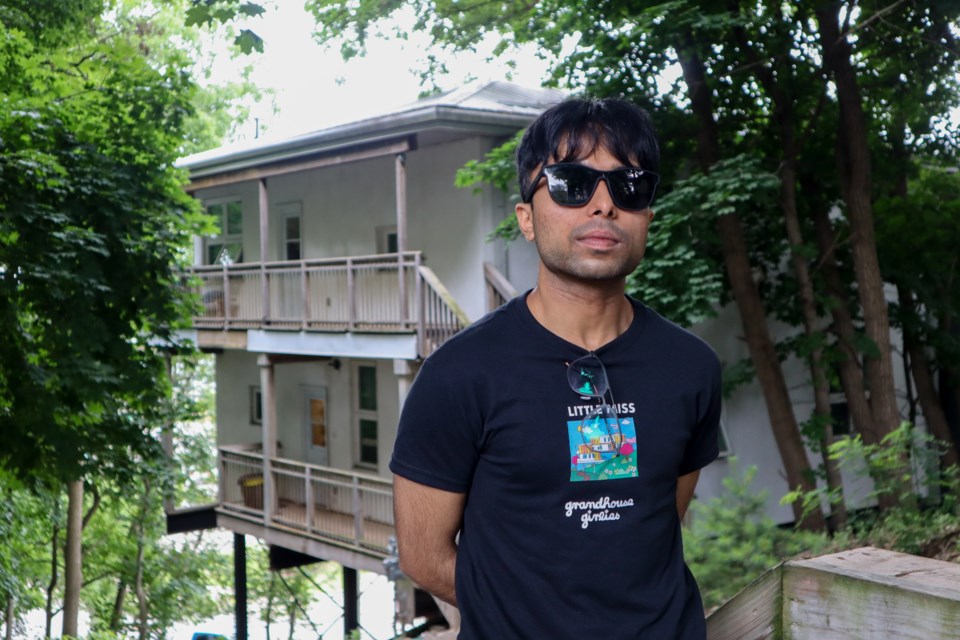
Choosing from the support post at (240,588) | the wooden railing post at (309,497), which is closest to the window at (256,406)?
the support post at (240,588)

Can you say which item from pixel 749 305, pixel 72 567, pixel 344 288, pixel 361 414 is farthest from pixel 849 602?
pixel 72 567

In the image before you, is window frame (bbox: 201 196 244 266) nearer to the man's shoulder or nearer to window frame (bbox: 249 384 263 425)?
window frame (bbox: 249 384 263 425)

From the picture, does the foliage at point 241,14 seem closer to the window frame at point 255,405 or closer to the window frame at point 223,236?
the window frame at point 223,236

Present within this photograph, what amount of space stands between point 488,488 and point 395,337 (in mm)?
12759

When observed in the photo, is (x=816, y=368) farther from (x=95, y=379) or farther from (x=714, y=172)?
(x=95, y=379)

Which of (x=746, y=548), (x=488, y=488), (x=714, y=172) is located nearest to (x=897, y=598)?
(x=488, y=488)

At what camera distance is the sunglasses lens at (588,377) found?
2.20 meters

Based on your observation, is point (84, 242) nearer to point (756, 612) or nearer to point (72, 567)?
point (756, 612)

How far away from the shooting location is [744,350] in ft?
55.1

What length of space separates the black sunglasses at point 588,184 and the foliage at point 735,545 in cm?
480

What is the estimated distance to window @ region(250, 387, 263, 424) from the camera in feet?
72.7

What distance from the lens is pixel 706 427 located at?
8.02 ft

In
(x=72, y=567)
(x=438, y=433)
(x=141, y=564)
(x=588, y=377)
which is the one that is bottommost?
(x=141, y=564)

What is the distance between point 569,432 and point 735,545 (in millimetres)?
5220
